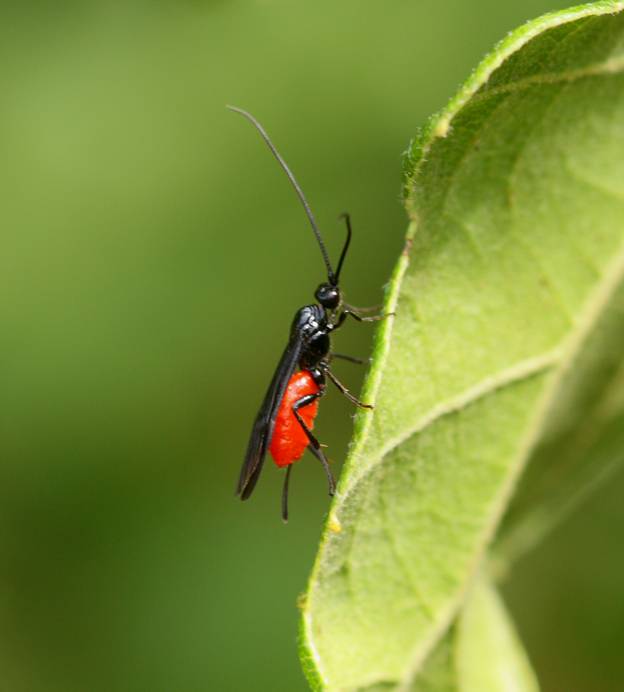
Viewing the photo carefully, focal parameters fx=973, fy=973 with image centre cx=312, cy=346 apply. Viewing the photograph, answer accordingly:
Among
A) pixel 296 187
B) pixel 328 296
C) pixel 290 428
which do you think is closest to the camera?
pixel 296 187

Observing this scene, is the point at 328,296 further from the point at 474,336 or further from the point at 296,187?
the point at 474,336

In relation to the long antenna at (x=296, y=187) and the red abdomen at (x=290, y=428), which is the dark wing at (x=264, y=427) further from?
the long antenna at (x=296, y=187)

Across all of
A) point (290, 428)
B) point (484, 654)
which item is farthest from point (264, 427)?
point (484, 654)

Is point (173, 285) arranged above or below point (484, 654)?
above

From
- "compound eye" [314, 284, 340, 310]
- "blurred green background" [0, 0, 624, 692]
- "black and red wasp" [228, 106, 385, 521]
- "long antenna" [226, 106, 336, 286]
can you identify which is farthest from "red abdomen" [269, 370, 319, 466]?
"blurred green background" [0, 0, 624, 692]

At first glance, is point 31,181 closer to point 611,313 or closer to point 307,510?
point 307,510

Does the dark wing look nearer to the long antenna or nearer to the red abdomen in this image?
the red abdomen
